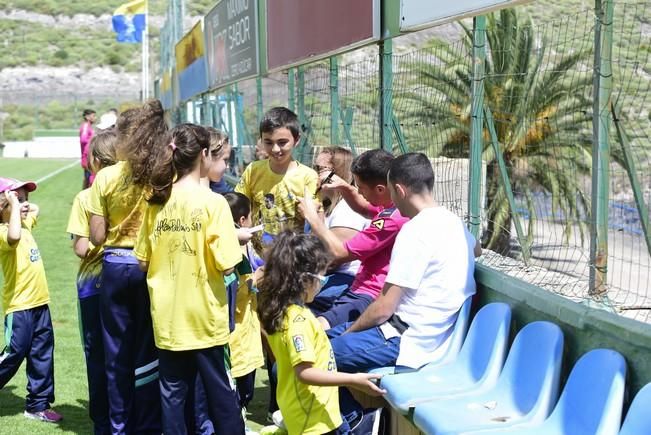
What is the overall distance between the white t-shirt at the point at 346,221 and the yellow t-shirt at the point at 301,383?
4.57 ft

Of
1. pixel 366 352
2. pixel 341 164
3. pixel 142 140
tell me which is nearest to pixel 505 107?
pixel 341 164

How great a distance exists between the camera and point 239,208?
504 cm

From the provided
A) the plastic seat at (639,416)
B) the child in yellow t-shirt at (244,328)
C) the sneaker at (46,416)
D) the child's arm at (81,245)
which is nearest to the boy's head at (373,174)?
the child in yellow t-shirt at (244,328)

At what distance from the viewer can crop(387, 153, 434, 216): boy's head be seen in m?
4.26

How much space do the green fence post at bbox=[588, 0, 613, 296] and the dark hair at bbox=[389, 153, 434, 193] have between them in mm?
853

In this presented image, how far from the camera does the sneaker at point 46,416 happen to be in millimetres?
5512

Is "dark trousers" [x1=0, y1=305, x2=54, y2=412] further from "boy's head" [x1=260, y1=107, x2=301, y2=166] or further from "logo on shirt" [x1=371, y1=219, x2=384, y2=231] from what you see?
"logo on shirt" [x1=371, y1=219, x2=384, y2=231]

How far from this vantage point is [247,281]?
16.8 ft

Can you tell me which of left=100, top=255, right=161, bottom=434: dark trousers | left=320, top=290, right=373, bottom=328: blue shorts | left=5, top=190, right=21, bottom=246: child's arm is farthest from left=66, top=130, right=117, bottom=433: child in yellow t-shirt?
left=320, top=290, right=373, bottom=328: blue shorts

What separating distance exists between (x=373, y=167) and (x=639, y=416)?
218 cm

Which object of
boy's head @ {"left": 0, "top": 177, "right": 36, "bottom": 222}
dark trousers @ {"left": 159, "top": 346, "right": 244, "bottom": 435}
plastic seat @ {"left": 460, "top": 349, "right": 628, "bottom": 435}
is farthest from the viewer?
boy's head @ {"left": 0, "top": 177, "right": 36, "bottom": 222}

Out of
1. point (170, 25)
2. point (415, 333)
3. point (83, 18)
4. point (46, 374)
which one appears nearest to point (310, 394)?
point (415, 333)

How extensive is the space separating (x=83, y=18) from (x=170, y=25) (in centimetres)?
7489

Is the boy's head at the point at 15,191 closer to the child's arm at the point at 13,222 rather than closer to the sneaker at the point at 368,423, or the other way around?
the child's arm at the point at 13,222
